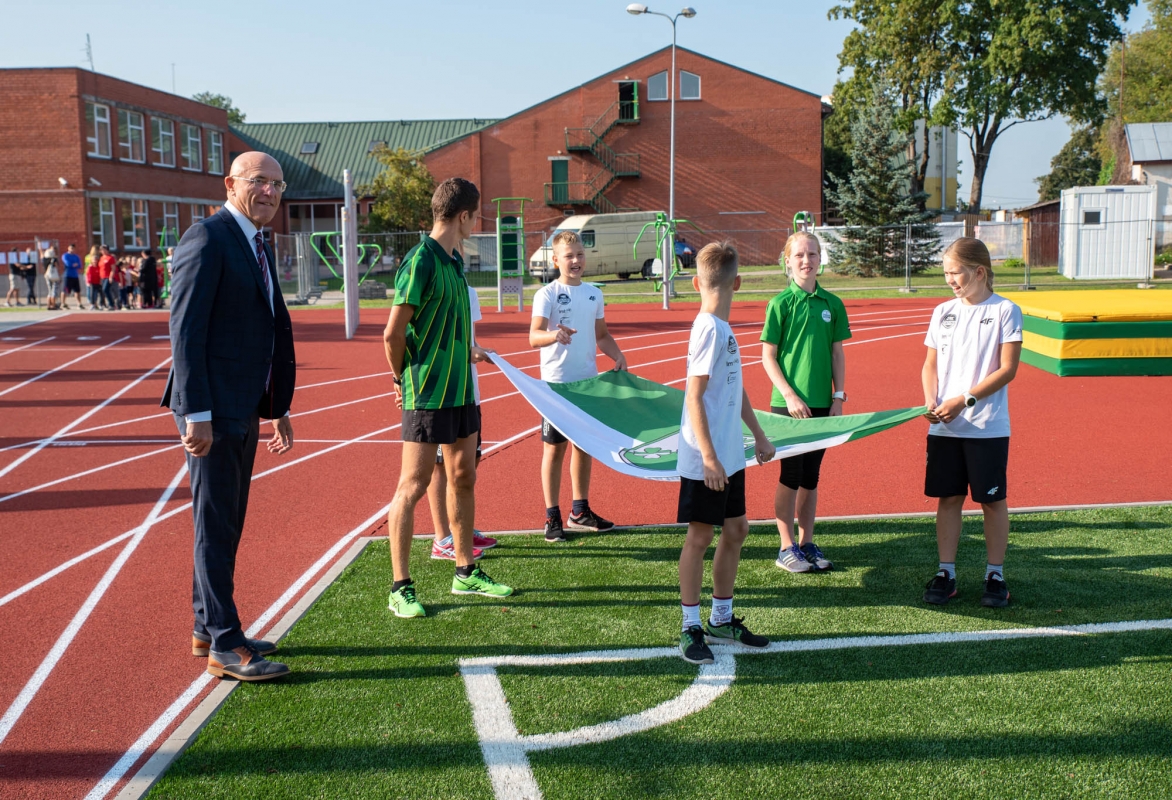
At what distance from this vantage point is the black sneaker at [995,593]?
17.5 ft

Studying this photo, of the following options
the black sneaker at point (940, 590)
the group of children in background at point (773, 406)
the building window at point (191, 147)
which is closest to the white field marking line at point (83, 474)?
the group of children in background at point (773, 406)

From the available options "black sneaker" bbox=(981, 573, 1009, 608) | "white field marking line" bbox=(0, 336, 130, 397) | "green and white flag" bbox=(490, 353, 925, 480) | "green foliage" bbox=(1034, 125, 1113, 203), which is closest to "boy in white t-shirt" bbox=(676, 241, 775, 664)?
"green and white flag" bbox=(490, 353, 925, 480)

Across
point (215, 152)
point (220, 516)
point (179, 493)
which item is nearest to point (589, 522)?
point (220, 516)

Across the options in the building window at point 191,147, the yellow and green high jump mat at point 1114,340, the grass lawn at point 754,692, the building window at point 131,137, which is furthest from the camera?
the building window at point 191,147

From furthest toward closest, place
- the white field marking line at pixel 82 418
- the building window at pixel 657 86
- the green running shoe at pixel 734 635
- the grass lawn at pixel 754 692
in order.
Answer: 1. the building window at pixel 657 86
2. the white field marking line at pixel 82 418
3. the green running shoe at pixel 734 635
4. the grass lawn at pixel 754 692

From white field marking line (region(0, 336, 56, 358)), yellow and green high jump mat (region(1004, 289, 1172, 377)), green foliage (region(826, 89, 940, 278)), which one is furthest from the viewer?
green foliage (region(826, 89, 940, 278))

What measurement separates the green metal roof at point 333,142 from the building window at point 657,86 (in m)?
13.0

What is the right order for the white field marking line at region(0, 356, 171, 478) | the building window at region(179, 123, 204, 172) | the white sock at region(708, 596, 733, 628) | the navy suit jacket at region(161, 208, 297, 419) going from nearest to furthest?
the navy suit jacket at region(161, 208, 297, 419) → the white sock at region(708, 596, 733, 628) → the white field marking line at region(0, 356, 171, 478) → the building window at region(179, 123, 204, 172)

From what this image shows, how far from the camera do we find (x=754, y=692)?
4410 millimetres

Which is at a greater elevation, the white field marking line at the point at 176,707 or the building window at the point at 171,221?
the building window at the point at 171,221

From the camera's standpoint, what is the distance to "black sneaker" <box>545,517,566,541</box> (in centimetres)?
682

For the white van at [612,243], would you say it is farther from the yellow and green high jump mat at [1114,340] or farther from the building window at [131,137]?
the yellow and green high jump mat at [1114,340]

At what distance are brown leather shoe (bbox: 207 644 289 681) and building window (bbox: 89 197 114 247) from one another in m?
39.5

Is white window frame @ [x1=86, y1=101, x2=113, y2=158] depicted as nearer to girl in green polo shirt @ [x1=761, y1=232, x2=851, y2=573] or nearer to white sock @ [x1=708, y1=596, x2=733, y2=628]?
girl in green polo shirt @ [x1=761, y1=232, x2=851, y2=573]
